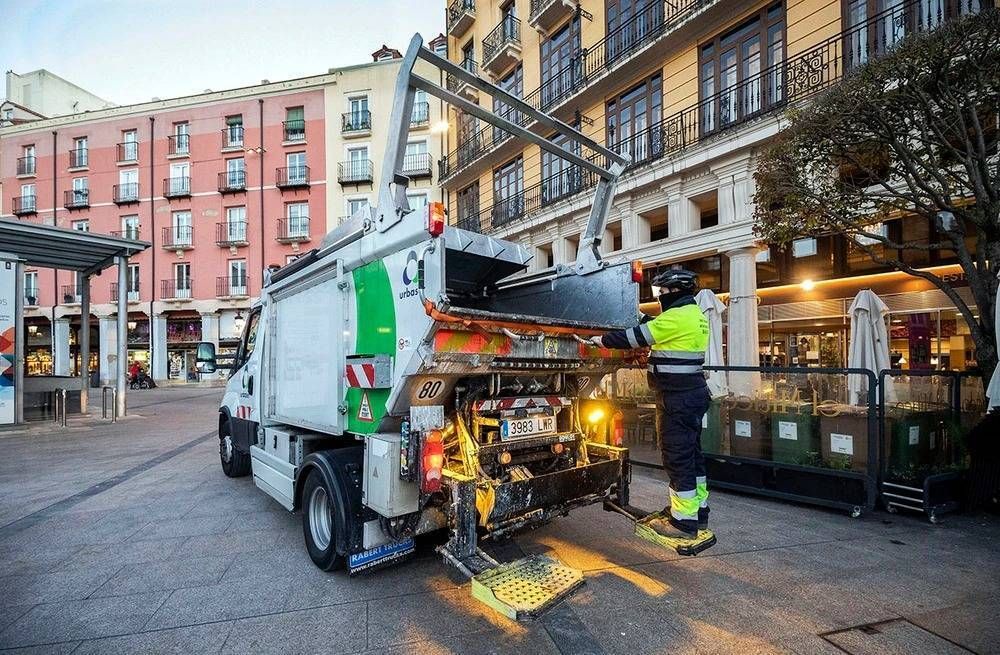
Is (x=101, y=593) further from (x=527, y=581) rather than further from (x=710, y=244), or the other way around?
(x=710, y=244)

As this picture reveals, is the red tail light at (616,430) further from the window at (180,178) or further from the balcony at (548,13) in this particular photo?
the window at (180,178)

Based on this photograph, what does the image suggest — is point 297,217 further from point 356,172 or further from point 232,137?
point 232,137

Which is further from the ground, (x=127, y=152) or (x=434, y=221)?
(x=127, y=152)

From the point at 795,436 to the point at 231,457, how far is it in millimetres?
6868

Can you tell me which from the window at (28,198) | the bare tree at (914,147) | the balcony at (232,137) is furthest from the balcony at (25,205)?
the bare tree at (914,147)

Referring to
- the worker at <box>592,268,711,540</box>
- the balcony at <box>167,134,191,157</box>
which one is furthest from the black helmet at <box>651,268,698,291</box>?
the balcony at <box>167,134,191,157</box>

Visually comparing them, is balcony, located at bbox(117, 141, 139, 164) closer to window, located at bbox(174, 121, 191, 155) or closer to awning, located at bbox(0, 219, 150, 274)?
window, located at bbox(174, 121, 191, 155)

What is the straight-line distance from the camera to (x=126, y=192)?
31.6 meters

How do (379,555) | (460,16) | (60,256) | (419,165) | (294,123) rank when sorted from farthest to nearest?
(294,123) < (419,165) < (460,16) < (60,256) < (379,555)

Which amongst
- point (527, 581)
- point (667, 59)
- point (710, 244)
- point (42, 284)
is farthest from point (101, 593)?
point (42, 284)

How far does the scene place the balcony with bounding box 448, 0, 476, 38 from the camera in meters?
21.0

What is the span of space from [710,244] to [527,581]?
10346 millimetres

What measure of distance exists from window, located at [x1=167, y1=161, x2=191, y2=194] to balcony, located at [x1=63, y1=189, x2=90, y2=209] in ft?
19.6

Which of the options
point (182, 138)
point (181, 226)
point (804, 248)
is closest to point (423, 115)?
point (182, 138)
